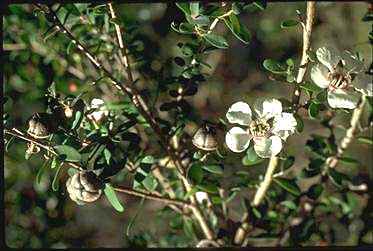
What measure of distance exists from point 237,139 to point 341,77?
0.25 metres

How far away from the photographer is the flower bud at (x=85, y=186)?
1.00m

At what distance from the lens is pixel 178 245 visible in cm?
169

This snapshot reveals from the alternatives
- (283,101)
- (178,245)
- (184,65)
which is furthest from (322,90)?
(178,245)

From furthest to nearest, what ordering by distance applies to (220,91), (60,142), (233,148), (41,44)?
1. (220,91)
2. (41,44)
3. (233,148)
4. (60,142)

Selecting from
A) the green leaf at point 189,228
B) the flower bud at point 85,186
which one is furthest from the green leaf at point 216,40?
the green leaf at point 189,228

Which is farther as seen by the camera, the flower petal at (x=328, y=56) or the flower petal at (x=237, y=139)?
the flower petal at (x=237, y=139)

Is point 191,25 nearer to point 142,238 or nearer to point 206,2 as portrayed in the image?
point 206,2

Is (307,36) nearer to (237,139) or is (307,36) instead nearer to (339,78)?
(339,78)

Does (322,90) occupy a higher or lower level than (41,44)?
higher

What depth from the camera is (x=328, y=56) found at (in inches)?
41.4

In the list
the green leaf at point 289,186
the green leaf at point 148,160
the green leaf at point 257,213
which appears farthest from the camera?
the green leaf at point 257,213

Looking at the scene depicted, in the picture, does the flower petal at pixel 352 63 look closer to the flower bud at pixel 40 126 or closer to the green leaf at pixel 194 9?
the green leaf at pixel 194 9

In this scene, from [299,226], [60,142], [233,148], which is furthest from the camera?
[299,226]

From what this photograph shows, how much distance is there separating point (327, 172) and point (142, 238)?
0.66 m
